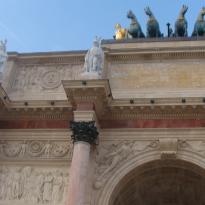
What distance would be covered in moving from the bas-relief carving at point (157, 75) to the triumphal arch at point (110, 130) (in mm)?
31

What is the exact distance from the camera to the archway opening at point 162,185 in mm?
13875

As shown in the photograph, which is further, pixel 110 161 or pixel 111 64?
pixel 111 64

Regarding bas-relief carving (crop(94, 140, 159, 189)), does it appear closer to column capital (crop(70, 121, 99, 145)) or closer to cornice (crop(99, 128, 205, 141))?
cornice (crop(99, 128, 205, 141))

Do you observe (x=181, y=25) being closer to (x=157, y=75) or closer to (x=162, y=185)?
(x=157, y=75)

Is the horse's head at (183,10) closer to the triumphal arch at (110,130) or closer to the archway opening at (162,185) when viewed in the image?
the triumphal arch at (110,130)

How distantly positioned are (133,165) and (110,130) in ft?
4.17

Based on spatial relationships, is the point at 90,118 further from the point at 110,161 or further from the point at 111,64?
the point at 111,64

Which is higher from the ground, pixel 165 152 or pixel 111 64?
pixel 111 64

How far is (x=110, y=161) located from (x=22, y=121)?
2.98 metres

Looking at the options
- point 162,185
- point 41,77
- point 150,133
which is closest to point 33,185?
point 150,133

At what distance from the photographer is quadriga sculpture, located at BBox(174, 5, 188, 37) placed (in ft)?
56.9

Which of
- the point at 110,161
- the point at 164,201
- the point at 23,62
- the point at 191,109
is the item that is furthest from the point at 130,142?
the point at 23,62

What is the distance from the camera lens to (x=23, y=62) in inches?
647

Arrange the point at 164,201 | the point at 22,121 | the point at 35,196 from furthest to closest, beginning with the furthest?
the point at 164,201, the point at 22,121, the point at 35,196
